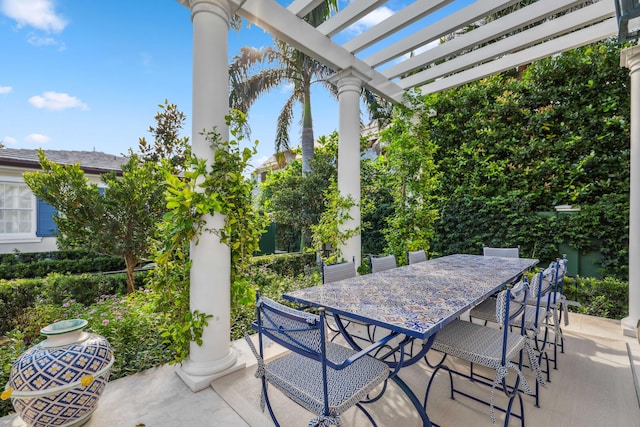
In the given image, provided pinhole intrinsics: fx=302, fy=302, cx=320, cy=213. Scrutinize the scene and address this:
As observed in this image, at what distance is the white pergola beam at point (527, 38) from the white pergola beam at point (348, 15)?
6.45 feet

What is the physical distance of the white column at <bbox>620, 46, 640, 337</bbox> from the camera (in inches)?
140

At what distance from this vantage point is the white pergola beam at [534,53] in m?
3.85

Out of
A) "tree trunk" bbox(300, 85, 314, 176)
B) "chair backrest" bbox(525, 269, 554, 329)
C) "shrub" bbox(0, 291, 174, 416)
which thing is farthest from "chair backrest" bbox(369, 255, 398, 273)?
"tree trunk" bbox(300, 85, 314, 176)

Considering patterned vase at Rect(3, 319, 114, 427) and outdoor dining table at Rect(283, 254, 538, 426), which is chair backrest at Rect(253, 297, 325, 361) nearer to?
outdoor dining table at Rect(283, 254, 538, 426)

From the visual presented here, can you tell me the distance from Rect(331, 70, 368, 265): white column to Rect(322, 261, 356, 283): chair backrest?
126 centimetres

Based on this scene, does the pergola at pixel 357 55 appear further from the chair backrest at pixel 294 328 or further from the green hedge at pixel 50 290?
the green hedge at pixel 50 290

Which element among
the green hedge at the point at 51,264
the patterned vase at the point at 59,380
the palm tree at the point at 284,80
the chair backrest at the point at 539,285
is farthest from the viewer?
the palm tree at the point at 284,80

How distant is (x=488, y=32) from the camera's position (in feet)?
13.0

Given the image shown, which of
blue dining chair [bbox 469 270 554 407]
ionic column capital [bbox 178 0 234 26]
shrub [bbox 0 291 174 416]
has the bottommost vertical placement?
shrub [bbox 0 291 174 416]

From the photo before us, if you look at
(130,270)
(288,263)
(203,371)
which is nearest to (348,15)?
(203,371)

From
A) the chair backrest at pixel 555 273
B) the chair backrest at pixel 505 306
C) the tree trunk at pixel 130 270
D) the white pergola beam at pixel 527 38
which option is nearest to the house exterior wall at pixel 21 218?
the tree trunk at pixel 130 270

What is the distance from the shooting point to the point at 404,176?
5395 mm

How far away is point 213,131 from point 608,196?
5.36m

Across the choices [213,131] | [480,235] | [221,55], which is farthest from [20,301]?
[480,235]
